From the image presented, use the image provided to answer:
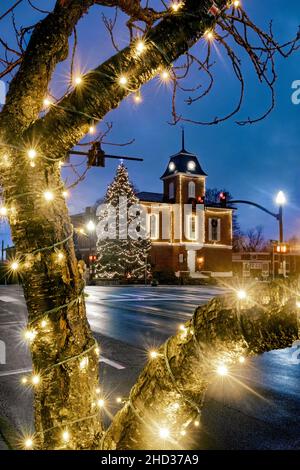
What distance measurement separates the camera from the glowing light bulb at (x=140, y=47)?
199 cm

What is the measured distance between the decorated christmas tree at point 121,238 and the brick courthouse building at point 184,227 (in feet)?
10.2

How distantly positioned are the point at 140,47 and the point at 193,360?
159 centimetres

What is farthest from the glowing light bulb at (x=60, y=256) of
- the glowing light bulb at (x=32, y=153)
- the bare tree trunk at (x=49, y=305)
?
the glowing light bulb at (x=32, y=153)

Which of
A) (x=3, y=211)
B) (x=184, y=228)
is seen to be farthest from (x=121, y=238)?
(x=3, y=211)

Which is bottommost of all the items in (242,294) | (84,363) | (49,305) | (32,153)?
(84,363)

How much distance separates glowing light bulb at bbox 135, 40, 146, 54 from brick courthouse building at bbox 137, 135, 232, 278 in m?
42.5

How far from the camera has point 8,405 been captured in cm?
549

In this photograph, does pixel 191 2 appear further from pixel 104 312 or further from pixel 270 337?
pixel 104 312

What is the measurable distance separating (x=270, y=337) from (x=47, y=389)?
135 centimetres

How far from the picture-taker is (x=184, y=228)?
46312 millimetres

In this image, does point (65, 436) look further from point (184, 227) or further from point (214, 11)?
point (184, 227)

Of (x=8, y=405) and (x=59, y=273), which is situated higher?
(x=59, y=273)

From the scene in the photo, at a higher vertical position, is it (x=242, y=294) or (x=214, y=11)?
(x=214, y=11)
